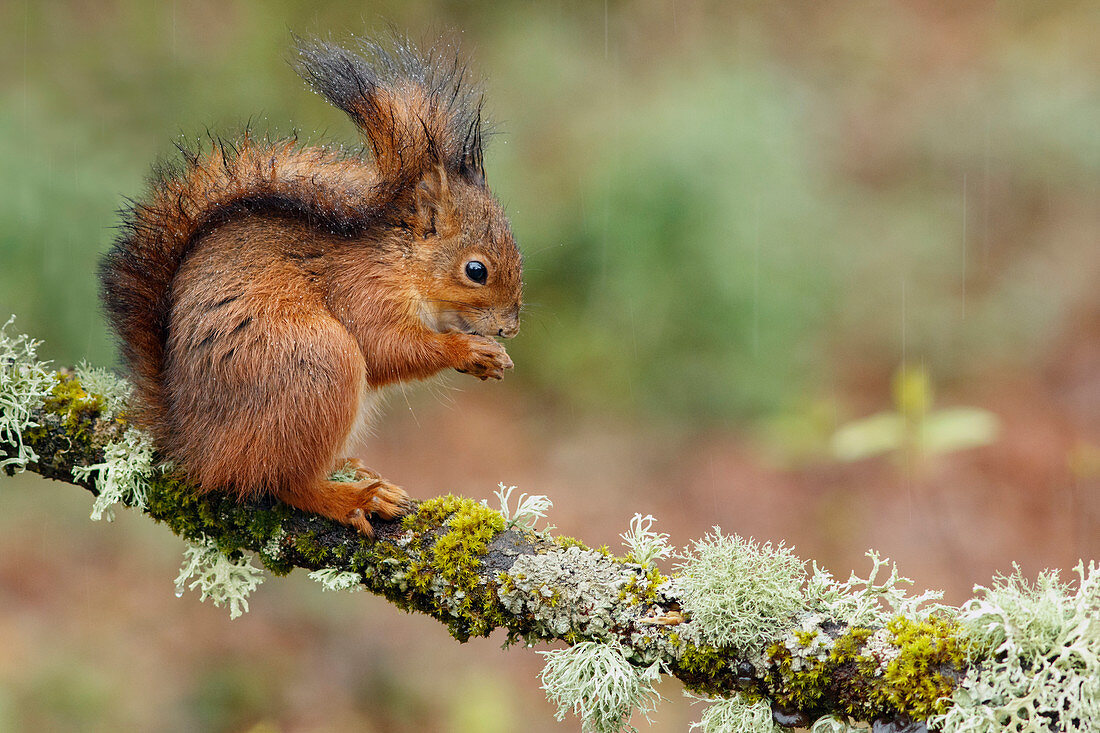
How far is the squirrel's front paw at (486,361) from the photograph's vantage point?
8.10ft

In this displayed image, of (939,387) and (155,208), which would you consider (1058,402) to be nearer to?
(939,387)

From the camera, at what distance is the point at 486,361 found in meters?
2.47

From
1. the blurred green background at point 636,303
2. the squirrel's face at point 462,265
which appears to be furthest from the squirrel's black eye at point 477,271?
the blurred green background at point 636,303

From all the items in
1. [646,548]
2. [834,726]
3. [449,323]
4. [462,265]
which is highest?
[462,265]

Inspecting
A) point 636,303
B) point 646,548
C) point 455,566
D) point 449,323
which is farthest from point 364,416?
point 636,303

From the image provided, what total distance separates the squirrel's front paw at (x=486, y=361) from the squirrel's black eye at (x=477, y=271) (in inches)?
10.9

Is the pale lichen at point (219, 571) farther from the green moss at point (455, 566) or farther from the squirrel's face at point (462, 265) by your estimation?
the squirrel's face at point (462, 265)

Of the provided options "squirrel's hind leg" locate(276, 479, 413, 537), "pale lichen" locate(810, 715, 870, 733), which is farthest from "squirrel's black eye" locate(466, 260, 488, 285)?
"pale lichen" locate(810, 715, 870, 733)

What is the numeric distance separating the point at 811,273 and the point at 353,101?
12.1ft

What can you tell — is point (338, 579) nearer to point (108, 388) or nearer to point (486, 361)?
point (486, 361)

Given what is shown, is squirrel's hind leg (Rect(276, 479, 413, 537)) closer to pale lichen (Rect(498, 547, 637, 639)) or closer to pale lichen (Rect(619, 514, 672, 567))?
pale lichen (Rect(498, 547, 637, 639))

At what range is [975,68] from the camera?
6820 mm

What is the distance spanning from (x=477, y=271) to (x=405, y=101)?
0.54 m

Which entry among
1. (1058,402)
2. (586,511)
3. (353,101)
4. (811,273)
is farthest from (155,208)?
(1058,402)
